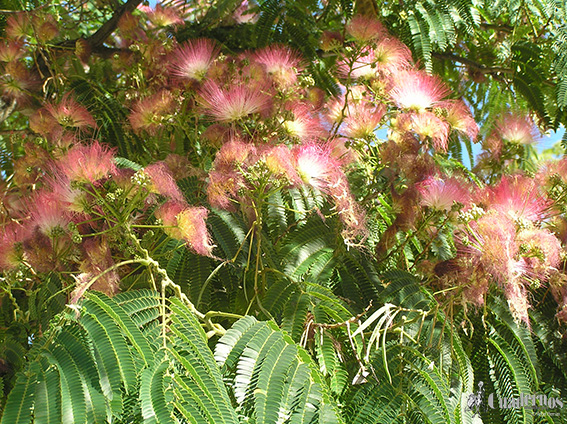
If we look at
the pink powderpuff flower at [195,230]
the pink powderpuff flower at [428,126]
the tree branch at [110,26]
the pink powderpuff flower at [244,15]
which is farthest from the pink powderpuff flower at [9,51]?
the pink powderpuff flower at [428,126]

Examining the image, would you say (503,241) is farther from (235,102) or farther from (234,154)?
(235,102)

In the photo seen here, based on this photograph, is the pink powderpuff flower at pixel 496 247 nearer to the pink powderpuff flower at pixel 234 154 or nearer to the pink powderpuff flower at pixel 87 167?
the pink powderpuff flower at pixel 234 154

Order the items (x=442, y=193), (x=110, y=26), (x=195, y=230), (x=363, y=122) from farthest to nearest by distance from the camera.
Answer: (x=110, y=26) < (x=363, y=122) < (x=442, y=193) < (x=195, y=230)

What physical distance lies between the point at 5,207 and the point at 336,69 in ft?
4.84

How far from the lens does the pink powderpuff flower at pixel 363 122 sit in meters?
2.80

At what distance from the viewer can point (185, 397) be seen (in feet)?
5.36

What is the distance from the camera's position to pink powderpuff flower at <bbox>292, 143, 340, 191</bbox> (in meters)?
2.42

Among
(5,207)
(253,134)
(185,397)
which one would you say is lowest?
(185,397)

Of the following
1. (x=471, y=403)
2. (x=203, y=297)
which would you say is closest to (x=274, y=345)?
(x=203, y=297)

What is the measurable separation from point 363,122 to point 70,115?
1.20 m

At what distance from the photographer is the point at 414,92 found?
2822 millimetres

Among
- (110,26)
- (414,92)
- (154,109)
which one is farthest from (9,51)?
(414,92)

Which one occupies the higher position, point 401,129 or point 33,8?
point 33,8

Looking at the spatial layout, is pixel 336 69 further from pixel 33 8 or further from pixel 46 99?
pixel 33 8
